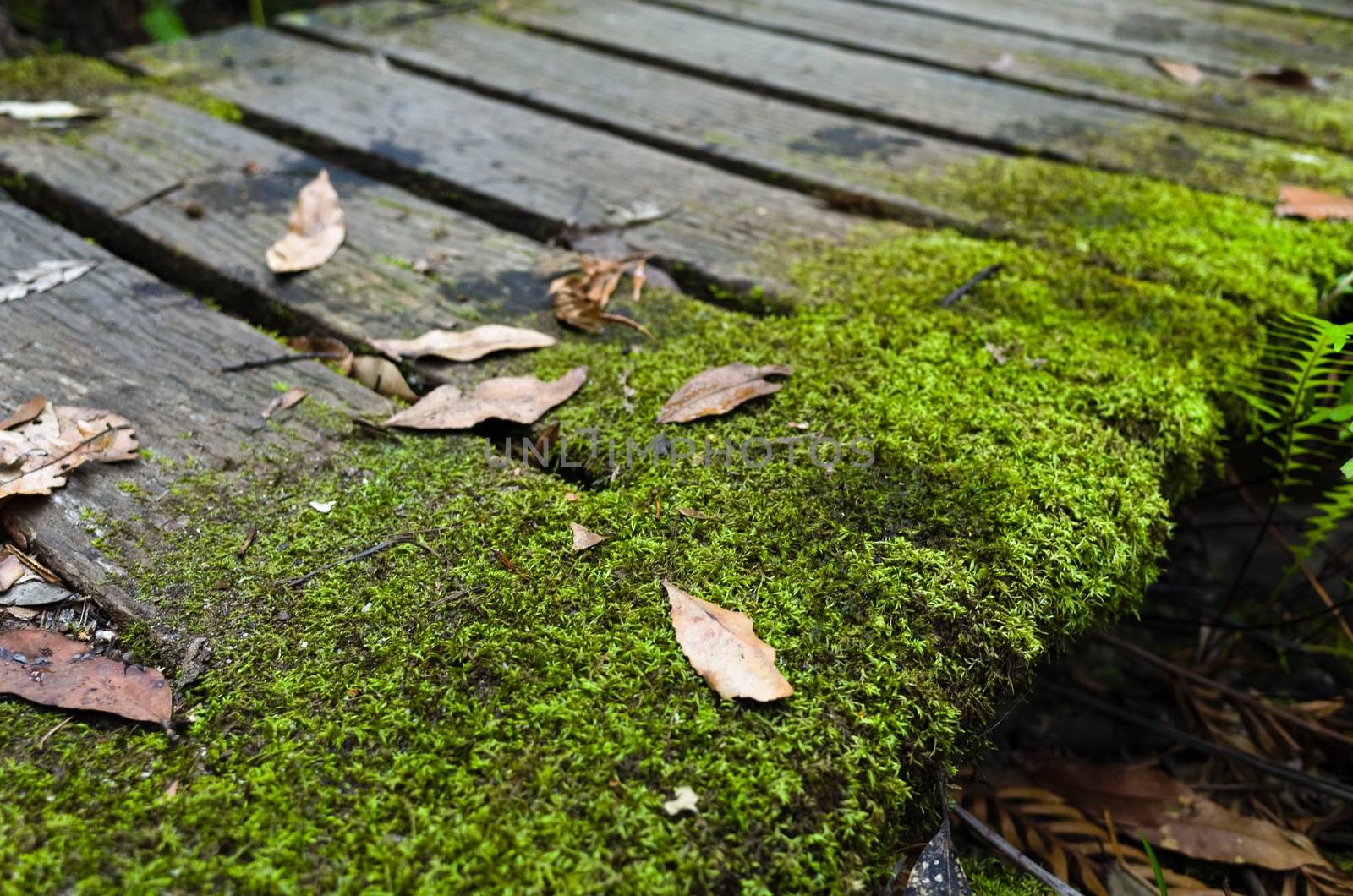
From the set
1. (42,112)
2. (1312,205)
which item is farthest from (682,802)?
(42,112)

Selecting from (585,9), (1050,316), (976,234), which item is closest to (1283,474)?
(1050,316)

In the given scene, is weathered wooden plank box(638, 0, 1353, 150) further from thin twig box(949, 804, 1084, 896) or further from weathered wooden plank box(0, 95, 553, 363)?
thin twig box(949, 804, 1084, 896)

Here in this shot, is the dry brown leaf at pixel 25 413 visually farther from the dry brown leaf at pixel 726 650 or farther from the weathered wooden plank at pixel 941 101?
the weathered wooden plank at pixel 941 101

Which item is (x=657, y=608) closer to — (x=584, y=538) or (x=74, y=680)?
(x=584, y=538)

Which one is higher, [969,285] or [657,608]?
[969,285]

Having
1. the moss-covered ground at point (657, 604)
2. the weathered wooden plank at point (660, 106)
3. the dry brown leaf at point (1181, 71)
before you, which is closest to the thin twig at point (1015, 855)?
the moss-covered ground at point (657, 604)

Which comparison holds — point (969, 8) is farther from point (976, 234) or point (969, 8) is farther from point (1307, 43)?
point (976, 234)
